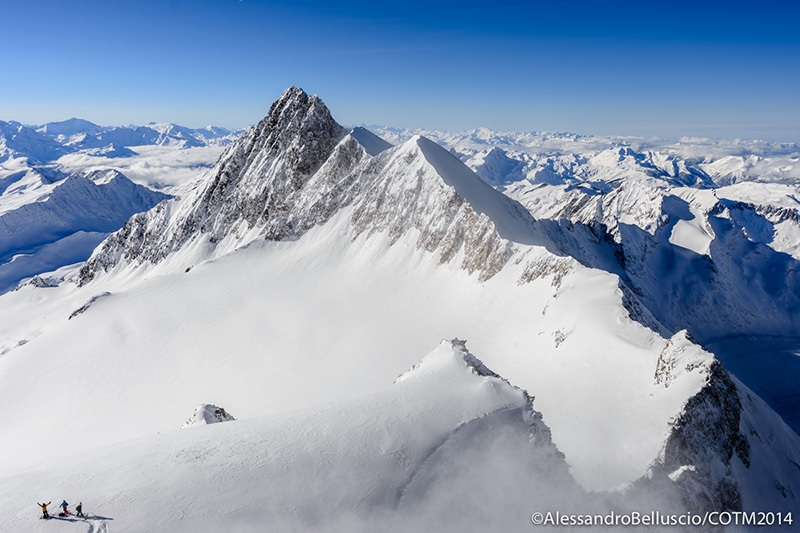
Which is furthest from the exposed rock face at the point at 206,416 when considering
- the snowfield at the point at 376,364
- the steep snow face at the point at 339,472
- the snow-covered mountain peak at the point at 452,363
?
the snow-covered mountain peak at the point at 452,363

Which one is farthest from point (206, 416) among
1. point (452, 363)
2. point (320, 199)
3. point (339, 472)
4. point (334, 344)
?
point (320, 199)

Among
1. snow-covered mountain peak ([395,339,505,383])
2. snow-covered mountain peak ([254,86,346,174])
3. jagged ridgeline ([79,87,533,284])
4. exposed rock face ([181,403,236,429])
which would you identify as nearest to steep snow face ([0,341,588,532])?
snow-covered mountain peak ([395,339,505,383])

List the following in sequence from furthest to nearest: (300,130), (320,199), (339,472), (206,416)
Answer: (300,130)
(320,199)
(206,416)
(339,472)

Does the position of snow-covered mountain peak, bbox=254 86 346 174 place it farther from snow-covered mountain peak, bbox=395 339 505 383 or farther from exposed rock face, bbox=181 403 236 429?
snow-covered mountain peak, bbox=395 339 505 383

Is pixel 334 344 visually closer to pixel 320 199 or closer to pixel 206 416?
pixel 206 416

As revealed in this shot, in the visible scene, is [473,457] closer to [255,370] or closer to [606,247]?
[255,370]

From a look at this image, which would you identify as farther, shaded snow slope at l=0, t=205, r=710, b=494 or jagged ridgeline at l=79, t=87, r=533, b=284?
jagged ridgeline at l=79, t=87, r=533, b=284

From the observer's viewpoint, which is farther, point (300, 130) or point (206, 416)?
point (300, 130)

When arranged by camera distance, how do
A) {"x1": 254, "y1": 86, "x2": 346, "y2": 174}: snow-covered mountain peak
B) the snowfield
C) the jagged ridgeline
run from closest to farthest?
the snowfield, the jagged ridgeline, {"x1": 254, "y1": 86, "x2": 346, "y2": 174}: snow-covered mountain peak
